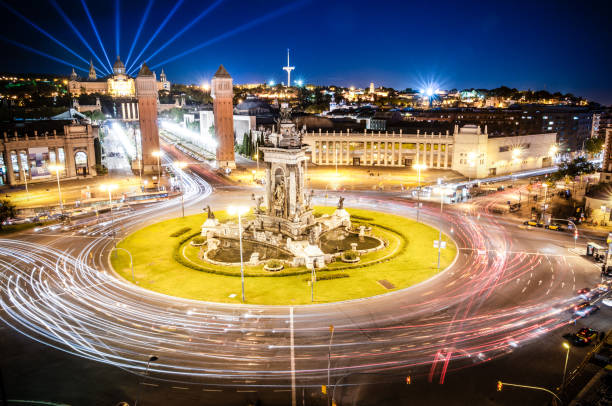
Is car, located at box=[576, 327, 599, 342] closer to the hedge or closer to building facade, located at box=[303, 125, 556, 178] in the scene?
the hedge

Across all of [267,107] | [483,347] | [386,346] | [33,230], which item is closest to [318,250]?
[386,346]

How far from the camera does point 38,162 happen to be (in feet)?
335

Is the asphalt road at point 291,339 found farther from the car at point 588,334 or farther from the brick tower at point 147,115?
the brick tower at point 147,115

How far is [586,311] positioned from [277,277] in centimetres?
3018

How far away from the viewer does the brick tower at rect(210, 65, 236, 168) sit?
400ft

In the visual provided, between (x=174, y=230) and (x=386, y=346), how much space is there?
42130 millimetres

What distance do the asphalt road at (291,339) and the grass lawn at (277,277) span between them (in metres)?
1.62

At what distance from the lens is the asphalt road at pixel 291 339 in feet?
94.0

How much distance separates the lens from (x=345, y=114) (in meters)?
180

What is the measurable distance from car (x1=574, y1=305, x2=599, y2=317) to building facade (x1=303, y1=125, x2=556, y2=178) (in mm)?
78174

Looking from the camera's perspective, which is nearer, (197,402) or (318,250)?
(197,402)

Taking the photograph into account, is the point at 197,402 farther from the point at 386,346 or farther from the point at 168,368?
the point at 386,346

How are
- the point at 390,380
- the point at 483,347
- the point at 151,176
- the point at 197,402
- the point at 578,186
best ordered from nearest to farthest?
the point at 197,402, the point at 390,380, the point at 483,347, the point at 578,186, the point at 151,176

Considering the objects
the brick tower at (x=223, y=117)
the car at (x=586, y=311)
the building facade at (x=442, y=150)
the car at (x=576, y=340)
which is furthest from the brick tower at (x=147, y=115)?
the car at (x=576, y=340)
